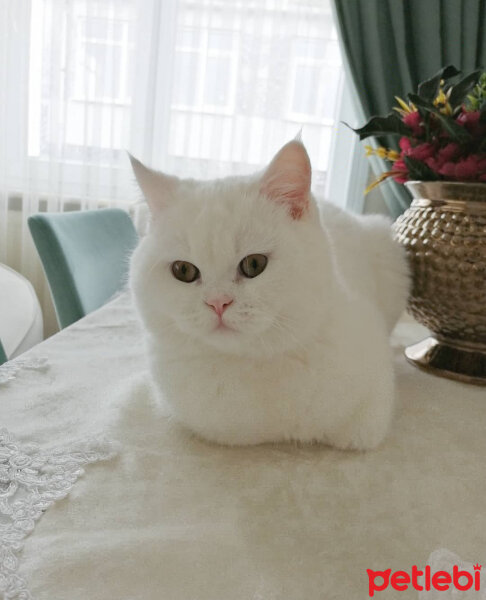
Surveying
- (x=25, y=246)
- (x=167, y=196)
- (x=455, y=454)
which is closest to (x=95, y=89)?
(x=25, y=246)

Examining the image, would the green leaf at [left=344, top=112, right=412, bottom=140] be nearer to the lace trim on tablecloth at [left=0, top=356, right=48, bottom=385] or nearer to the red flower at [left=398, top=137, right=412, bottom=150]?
the red flower at [left=398, top=137, right=412, bottom=150]

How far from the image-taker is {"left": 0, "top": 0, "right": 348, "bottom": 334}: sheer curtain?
2.38 meters

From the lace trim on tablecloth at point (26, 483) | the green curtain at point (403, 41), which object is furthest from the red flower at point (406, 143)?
the green curtain at point (403, 41)

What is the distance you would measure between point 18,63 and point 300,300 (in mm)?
2500

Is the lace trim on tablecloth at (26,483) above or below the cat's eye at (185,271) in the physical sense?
below

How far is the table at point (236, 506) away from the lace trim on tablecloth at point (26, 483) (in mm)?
12

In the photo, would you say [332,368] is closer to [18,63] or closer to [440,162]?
[440,162]

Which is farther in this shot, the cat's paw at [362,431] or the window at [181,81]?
the window at [181,81]

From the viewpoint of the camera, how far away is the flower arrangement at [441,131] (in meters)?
0.84

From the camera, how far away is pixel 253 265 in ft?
2.11

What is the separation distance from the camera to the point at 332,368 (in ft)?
2.16

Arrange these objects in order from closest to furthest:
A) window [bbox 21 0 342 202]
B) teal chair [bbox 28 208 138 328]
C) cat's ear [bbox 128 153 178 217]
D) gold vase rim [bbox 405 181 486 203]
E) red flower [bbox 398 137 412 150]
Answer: cat's ear [bbox 128 153 178 217] < gold vase rim [bbox 405 181 486 203] < red flower [bbox 398 137 412 150] < teal chair [bbox 28 208 138 328] < window [bbox 21 0 342 202]

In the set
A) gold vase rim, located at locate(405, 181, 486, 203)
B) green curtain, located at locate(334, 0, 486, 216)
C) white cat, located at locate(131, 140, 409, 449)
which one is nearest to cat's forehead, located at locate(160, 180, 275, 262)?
white cat, located at locate(131, 140, 409, 449)

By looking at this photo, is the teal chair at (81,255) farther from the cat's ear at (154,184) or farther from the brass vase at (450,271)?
the brass vase at (450,271)
